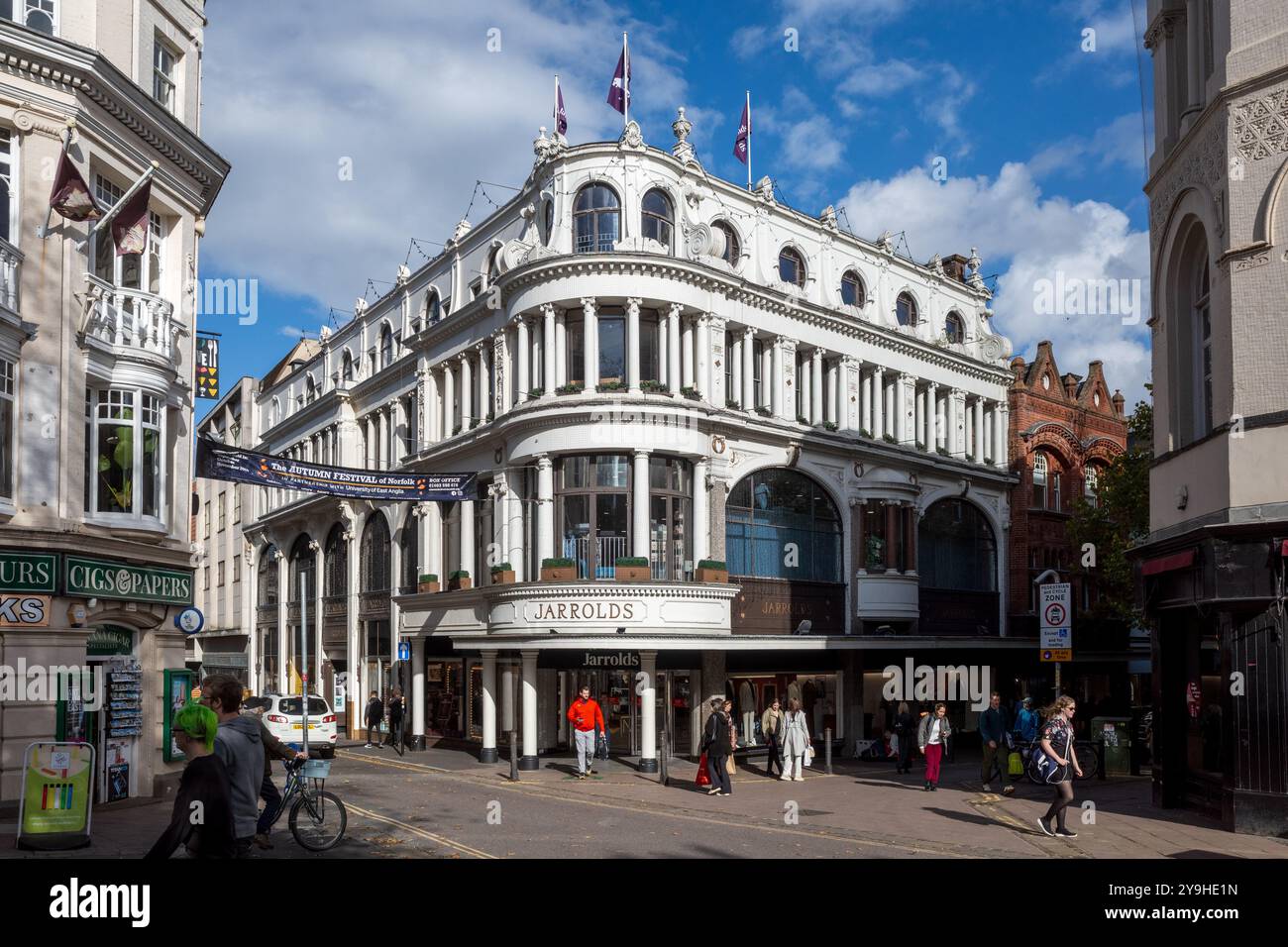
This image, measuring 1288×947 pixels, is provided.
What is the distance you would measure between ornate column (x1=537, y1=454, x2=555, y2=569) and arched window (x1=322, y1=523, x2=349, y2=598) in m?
17.3

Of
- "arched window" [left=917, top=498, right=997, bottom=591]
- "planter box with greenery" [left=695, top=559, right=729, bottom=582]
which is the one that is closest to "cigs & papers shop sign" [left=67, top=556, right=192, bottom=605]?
"planter box with greenery" [left=695, top=559, right=729, bottom=582]

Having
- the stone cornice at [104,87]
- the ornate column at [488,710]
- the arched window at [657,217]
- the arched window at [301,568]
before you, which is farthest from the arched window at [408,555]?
the stone cornice at [104,87]

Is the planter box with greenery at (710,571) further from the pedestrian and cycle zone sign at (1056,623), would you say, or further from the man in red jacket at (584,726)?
the pedestrian and cycle zone sign at (1056,623)

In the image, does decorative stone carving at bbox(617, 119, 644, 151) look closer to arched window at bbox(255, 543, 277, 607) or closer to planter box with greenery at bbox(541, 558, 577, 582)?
planter box with greenery at bbox(541, 558, 577, 582)

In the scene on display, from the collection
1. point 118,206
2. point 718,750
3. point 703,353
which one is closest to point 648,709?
point 718,750

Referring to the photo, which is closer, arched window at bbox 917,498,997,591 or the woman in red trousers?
the woman in red trousers

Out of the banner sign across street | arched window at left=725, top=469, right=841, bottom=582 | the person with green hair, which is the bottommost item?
the person with green hair

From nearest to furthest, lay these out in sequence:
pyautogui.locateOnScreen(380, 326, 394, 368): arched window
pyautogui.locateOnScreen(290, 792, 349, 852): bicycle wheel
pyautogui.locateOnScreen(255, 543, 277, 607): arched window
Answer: pyautogui.locateOnScreen(290, 792, 349, 852): bicycle wheel, pyautogui.locateOnScreen(380, 326, 394, 368): arched window, pyautogui.locateOnScreen(255, 543, 277, 607): arched window

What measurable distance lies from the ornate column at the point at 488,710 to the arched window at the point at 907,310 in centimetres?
1698

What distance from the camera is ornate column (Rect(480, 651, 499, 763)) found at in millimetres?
29766

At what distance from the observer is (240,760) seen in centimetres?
863

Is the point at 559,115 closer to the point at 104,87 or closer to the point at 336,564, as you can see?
the point at 104,87

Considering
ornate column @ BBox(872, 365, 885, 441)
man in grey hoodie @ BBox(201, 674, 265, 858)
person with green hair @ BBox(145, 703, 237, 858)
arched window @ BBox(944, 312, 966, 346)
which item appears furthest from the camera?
arched window @ BBox(944, 312, 966, 346)
